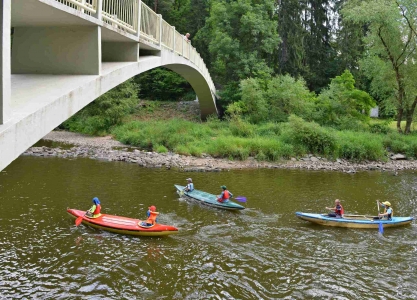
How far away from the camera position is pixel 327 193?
1574cm

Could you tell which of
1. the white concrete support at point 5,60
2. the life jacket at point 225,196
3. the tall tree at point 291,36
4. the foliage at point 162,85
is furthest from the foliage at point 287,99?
the white concrete support at point 5,60

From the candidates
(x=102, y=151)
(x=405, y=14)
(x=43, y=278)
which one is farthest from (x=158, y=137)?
(x=405, y=14)

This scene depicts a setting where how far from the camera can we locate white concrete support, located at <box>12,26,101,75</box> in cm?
656

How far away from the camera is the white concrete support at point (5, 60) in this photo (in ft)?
13.1

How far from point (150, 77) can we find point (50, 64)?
37.7 meters

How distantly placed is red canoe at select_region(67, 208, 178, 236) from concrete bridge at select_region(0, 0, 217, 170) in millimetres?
4190

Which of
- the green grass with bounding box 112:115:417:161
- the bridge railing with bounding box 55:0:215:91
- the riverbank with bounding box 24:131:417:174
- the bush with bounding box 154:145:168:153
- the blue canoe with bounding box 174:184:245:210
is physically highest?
the bridge railing with bounding box 55:0:215:91

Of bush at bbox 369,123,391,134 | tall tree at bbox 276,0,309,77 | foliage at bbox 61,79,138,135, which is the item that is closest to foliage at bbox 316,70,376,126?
bush at bbox 369,123,391,134

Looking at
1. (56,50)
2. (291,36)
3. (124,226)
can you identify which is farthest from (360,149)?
(56,50)

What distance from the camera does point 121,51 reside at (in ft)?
31.6

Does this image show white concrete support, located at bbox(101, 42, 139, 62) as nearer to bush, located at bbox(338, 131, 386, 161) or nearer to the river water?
the river water

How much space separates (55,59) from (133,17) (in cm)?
326

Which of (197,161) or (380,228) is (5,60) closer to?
(380,228)

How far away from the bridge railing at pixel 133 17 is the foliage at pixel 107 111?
15.5 meters
